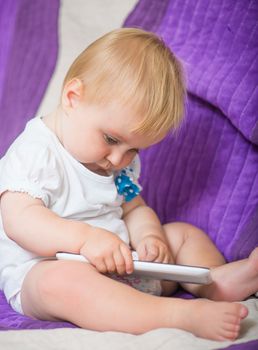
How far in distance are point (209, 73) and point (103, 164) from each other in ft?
1.20

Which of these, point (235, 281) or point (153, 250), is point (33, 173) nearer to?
point (153, 250)

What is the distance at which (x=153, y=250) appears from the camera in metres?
1.18

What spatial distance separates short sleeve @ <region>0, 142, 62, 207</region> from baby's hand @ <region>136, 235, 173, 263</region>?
0.20 metres

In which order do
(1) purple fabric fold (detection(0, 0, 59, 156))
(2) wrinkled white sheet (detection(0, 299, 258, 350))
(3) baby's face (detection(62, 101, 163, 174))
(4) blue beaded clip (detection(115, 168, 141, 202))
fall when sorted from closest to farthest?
(2) wrinkled white sheet (detection(0, 299, 258, 350))
(3) baby's face (detection(62, 101, 163, 174))
(4) blue beaded clip (detection(115, 168, 141, 202))
(1) purple fabric fold (detection(0, 0, 59, 156))

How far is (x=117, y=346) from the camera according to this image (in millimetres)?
908

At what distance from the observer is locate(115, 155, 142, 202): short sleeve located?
128 centimetres

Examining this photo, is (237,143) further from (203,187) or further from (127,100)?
(127,100)

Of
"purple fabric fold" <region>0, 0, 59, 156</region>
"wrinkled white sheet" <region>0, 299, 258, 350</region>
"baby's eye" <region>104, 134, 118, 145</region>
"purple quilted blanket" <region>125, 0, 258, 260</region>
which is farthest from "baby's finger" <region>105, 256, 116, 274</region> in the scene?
"purple fabric fold" <region>0, 0, 59, 156</region>

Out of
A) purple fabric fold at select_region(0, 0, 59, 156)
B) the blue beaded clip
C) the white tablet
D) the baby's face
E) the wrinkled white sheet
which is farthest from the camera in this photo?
purple fabric fold at select_region(0, 0, 59, 156)

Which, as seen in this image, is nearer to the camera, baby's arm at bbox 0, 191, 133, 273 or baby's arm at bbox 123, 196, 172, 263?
baby's arm at bbox 0, 191, 133, 273

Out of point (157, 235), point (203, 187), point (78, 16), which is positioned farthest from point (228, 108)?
point (78, 16)

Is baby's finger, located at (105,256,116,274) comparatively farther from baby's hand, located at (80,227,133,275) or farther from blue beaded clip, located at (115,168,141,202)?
blue beaded clip, located at (115,168,141,202)

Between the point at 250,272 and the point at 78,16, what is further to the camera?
the point at 78,16

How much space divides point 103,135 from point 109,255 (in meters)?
0.23
